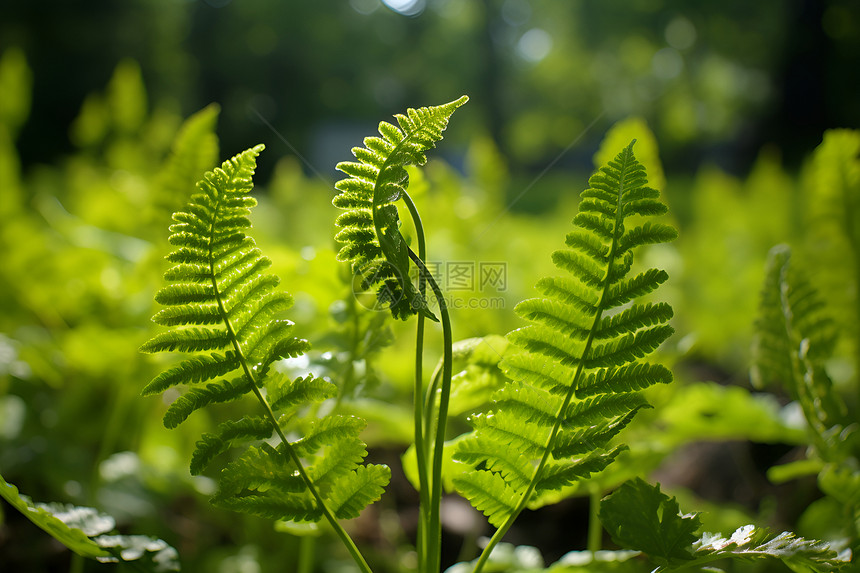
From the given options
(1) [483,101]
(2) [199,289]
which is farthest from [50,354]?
(1) [483,101]

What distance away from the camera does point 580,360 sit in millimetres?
538

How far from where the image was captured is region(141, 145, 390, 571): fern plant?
1.66ft

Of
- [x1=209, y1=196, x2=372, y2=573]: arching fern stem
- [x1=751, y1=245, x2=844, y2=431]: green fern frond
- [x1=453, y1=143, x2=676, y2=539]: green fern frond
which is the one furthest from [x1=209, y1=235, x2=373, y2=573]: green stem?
[x1=751, y1=245, x2=844, y2=431]: green fern frond

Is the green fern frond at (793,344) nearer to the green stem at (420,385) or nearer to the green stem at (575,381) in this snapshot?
the green stem at (575,381)

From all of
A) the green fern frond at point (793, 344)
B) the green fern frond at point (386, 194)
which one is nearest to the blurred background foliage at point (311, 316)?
the green fern frond at point (386, 194)

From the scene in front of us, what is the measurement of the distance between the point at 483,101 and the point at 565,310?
16650 millimetres

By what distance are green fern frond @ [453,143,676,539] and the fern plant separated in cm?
12

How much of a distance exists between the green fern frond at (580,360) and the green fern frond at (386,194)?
114mm

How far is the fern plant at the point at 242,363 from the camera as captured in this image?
51cm

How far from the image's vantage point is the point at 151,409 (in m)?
1.56

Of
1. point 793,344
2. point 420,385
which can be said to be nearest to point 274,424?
point 420,385

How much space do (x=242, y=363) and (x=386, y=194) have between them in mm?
206

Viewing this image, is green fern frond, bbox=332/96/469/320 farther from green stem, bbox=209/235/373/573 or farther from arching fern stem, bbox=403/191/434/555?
green stem, bbox=209/235/373/573

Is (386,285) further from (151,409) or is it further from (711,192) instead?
(711,192)
